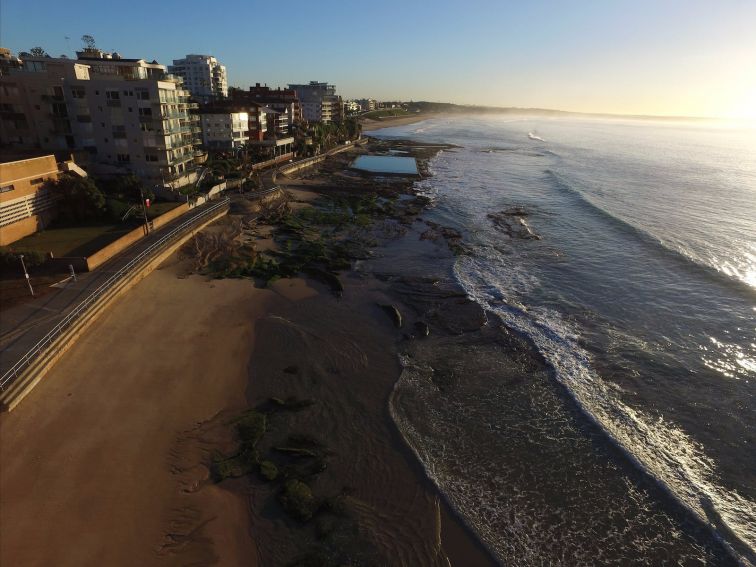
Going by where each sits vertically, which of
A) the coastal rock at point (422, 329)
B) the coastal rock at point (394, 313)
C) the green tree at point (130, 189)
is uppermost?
the green tree at point (130, 189)

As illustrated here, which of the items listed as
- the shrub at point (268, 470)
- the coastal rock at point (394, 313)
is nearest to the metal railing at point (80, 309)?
the shrub at point (268, 470)

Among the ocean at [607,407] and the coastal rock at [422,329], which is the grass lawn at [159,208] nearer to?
the coastal rock at [422,329]

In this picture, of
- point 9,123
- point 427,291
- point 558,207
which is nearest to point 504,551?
point 427,291

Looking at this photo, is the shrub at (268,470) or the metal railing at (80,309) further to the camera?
the metal railing at (80,309)

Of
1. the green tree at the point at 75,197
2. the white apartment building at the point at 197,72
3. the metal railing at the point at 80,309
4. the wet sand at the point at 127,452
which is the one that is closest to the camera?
the wet sand at the point at 127,452

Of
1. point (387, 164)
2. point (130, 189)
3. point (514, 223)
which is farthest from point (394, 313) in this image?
point (387, 164)

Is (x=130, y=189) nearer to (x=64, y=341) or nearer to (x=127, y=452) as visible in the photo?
(x=64, y=341)
